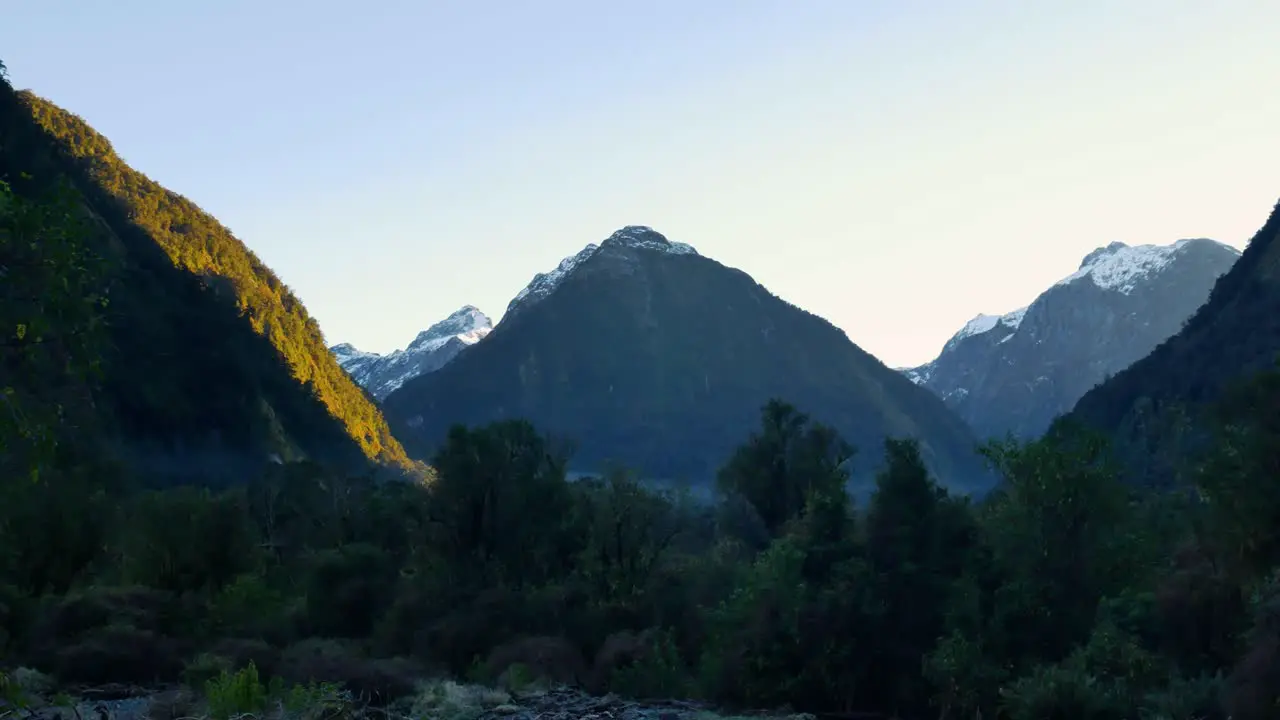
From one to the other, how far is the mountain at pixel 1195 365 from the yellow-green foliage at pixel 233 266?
326 feet

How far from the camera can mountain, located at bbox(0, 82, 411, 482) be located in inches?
4003

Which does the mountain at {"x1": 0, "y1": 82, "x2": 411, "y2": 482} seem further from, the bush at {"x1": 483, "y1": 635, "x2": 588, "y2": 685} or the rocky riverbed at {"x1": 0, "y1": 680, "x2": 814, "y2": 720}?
the rocky riverbed at {"x1": 0, "y1": 680, "x2": 814, "y2": 720}

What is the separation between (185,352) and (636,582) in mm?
88305

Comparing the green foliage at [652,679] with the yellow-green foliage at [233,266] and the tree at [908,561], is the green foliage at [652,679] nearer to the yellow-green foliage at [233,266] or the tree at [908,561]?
the tree at [908,561]

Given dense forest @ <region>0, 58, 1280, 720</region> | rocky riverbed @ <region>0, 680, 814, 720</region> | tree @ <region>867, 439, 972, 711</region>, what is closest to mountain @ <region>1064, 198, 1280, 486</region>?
dense forest @ <region>0, 58, 1280, 720</region>

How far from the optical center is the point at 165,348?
11444 cm

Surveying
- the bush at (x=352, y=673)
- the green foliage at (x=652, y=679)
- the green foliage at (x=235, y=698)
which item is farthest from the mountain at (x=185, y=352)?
the green foliage at (x=235, y=698)

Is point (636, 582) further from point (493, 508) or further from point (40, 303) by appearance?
point (40, 303)

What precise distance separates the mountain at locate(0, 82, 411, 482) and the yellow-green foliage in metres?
0.38

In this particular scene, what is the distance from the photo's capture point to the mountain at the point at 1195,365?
308ft

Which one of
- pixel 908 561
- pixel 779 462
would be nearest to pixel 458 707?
pixel 908 561

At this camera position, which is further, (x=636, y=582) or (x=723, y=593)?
(x=636, y=582)

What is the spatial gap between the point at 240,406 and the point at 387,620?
8558 centimetres

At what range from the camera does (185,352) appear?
11862 centimetres
